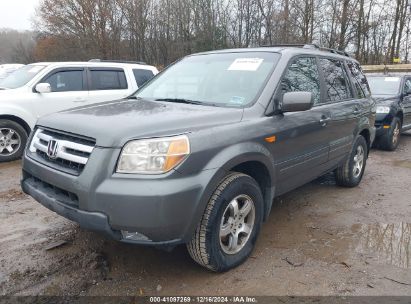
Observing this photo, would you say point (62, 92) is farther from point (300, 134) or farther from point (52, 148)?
point (300, 134)

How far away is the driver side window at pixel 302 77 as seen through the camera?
3695 millimetres

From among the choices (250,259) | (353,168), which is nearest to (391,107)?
(353,168)

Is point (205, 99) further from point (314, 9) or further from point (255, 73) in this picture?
point (314, 9)

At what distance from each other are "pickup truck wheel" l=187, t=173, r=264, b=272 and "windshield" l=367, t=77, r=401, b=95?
23.9ft

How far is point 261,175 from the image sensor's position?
341 cm

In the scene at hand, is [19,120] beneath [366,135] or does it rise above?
above

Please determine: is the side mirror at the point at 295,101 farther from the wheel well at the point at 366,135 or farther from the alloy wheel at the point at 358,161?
the wheel well at the point at 366,135

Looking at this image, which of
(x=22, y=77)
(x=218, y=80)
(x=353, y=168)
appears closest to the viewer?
(x=218, y=80)

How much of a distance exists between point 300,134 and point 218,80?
97 centimetres

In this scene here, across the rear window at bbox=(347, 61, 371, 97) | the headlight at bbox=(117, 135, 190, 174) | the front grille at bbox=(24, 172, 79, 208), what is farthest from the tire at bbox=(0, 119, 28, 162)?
the rear window at bbox=(347, 61, 371, 97)

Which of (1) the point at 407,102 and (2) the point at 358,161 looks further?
(1) the point at 407,102

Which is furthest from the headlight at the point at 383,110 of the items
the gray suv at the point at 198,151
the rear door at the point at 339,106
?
the gray suv at the point at 198,151

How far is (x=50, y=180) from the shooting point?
2.86m

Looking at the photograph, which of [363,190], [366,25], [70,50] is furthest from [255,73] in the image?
[70,50]
